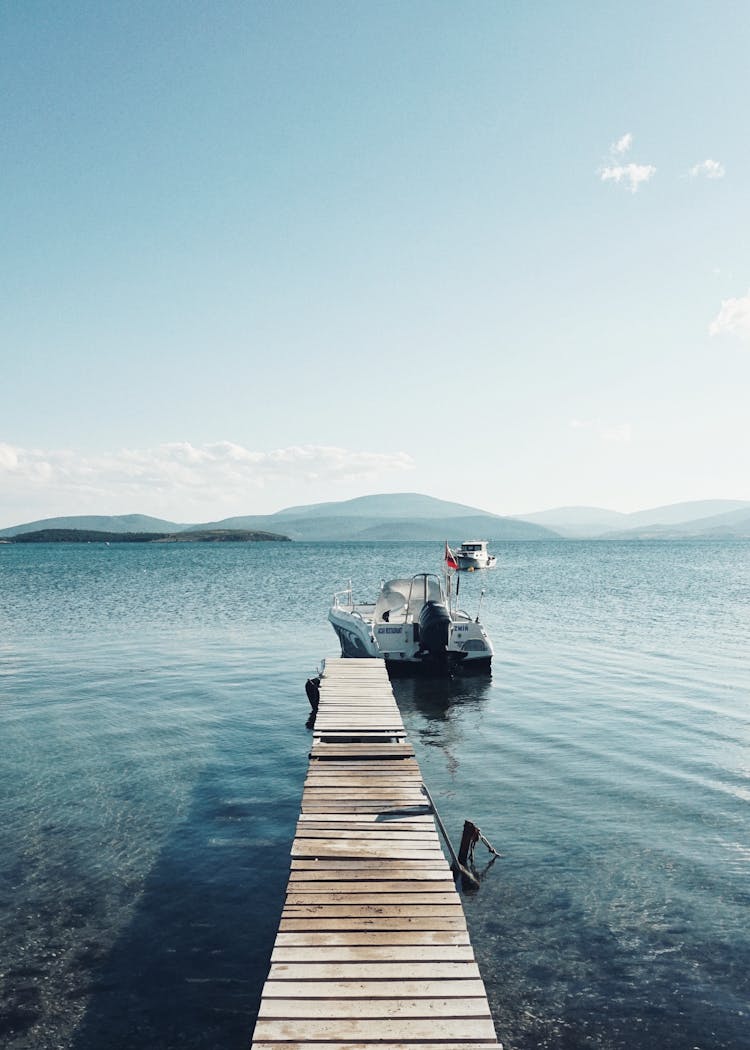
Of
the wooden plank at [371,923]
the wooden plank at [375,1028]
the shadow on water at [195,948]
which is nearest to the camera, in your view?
the wooden plank at [375,1028]

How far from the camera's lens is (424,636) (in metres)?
26.9

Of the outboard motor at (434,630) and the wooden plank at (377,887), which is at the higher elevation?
A: the outboard motor at (434,630)

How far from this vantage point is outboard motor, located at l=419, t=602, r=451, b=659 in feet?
88.1

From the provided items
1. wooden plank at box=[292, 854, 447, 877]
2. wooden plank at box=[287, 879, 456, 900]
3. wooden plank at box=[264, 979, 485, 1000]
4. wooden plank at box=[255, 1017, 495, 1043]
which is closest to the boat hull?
wooden plank at box=[292, 854, 447, 877]

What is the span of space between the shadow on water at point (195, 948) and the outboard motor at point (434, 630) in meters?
13.4

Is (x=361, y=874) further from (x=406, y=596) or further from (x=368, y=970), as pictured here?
(x=406, y=596)

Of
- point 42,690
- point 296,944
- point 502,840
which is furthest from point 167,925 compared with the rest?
point 42,690

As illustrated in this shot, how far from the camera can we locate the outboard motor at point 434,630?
2684 centimetres

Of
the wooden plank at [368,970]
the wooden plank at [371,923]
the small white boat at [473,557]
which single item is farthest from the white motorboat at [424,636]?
the small white boat at [473,557]

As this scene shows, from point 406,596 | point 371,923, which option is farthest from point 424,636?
point 371,923

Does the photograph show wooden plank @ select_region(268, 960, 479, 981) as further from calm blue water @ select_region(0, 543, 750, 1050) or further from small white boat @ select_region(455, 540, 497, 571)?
small white boat @ select_region(455, 540, 497, 571)

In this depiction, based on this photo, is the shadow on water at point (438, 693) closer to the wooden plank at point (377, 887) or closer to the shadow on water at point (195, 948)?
the shadow on water at point (195, 948)

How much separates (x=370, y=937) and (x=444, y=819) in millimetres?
6826

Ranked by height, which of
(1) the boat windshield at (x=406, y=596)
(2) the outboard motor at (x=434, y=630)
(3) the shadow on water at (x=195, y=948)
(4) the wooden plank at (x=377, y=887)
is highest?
(1) the boat windshield at (x=406, y=596)
